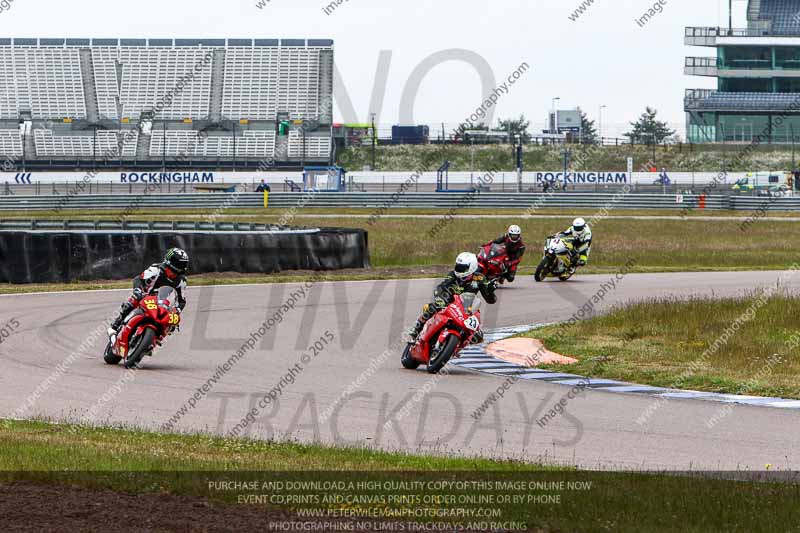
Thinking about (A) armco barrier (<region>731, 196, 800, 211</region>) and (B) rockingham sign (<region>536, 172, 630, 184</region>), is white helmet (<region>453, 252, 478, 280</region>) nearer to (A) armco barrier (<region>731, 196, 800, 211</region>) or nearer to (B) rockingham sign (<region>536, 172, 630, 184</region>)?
(A) armco barrier (<region>731, 196, 800, 211</region>)

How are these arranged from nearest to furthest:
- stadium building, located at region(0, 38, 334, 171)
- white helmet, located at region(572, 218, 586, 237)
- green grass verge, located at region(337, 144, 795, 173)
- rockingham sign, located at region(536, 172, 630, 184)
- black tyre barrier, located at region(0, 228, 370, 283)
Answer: black tyre barrier, located at region(0, 228, 370, 283), white helmet, located at region(572, 218, 586, 237), rockingham sign, located at region(536, 172, 630, 184), stadium building, located at region(0, 38, 334, 171), green grass verge, located at region(337, 144, 795, 173)

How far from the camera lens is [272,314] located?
67.5ft

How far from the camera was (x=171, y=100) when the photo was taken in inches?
3465

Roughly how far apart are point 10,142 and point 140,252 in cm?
6361

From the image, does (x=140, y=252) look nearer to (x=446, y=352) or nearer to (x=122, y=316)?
(x=122, y=316)

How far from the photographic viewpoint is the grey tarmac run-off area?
10125 millimetres

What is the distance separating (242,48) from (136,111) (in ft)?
32.7

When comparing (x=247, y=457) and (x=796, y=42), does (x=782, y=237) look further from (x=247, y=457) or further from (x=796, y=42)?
(x=796, y=42)

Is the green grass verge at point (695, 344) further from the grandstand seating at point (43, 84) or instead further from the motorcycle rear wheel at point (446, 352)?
the grandstand seating at point (43, 84)

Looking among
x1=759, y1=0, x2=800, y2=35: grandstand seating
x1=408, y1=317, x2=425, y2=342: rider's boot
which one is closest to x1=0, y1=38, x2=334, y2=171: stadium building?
x1=759, y1=0, x2=800, y2=35: grandstand seating

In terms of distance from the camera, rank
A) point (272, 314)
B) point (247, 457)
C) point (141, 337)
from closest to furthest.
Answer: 1. point (247, 457)
2. point (141, 337)
3. point (272, 314)

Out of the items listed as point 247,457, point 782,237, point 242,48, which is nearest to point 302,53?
point 242,48

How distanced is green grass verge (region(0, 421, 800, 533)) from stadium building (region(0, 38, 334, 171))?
74478 millimetres

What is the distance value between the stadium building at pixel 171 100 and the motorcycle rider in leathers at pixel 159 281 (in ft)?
225
